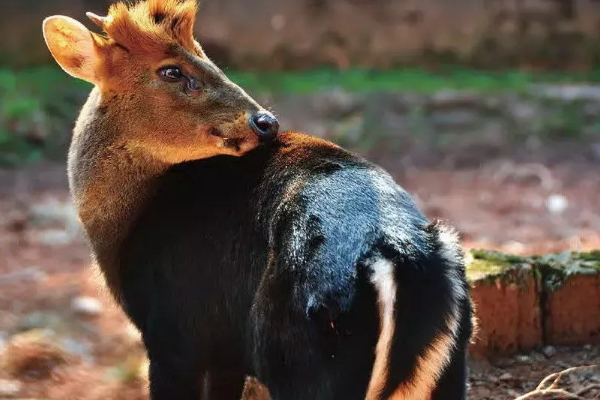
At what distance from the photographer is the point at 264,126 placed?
11.3ft

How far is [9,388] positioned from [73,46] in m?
1.61

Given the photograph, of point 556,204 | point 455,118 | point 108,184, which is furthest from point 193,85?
point 455,118

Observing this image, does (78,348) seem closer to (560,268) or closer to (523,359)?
(523,359)

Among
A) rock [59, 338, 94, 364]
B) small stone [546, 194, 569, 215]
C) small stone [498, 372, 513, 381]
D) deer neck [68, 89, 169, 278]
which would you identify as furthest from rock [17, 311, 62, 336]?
small stone [546, 194, 569, 215]

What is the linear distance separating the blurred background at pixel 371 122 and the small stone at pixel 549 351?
61mm

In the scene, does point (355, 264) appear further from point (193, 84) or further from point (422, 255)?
point (193, 84)

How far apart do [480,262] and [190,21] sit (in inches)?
60.4

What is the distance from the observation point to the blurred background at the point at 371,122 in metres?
5.23

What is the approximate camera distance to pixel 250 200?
10.6ft

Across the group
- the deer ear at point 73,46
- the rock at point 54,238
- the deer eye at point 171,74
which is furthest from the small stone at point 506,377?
the rock at point 54,238

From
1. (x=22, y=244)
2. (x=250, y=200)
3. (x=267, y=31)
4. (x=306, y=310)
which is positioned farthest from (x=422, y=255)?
(x=267, y=31)

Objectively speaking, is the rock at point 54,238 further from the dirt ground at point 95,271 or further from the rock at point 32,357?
the rock at point 32,357

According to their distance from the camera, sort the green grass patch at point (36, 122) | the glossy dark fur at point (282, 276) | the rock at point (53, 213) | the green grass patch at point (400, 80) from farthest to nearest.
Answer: the green grass patch at point (400, 80) → the green grass patch at point (36, 122) → the rock at point (53, 213) → the glossy dark fur at point (282, 276)

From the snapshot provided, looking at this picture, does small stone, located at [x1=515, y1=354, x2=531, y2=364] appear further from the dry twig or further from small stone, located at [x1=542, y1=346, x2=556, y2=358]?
the dry twig
